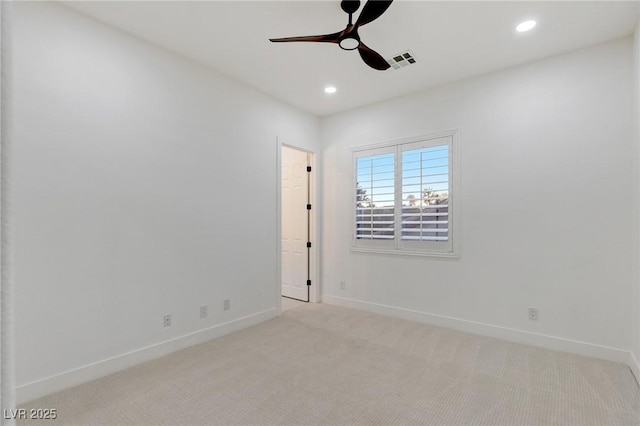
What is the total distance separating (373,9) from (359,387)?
106 inches

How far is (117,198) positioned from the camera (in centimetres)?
272

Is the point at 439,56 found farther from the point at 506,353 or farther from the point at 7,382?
the point at 7,382

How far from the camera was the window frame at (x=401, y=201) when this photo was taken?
12.3 feet

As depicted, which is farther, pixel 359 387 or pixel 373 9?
pixel 359 387

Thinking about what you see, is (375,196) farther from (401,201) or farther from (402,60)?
(402,60)

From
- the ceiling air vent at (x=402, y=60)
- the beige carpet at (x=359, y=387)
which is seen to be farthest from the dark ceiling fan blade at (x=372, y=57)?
the beige carpet at (x=359, y=387)

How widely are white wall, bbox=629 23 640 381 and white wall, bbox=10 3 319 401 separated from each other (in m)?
3.64

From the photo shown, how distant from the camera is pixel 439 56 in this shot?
126 inches

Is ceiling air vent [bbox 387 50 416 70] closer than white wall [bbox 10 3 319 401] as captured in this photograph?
No

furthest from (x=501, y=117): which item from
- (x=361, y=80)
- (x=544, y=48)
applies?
(x=361, y=80)

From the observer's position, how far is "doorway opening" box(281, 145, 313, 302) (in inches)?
196

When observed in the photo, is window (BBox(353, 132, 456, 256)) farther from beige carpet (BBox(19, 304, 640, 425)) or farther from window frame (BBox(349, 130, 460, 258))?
beige carpet (BBox(19, 304, 640, 425))

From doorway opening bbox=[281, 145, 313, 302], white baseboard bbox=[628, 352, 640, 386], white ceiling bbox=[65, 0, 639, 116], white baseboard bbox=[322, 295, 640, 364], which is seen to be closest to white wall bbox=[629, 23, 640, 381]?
white baseboard bbox=[628, 352, 640, 386]

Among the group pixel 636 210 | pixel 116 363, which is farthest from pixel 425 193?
pixel 116 363
